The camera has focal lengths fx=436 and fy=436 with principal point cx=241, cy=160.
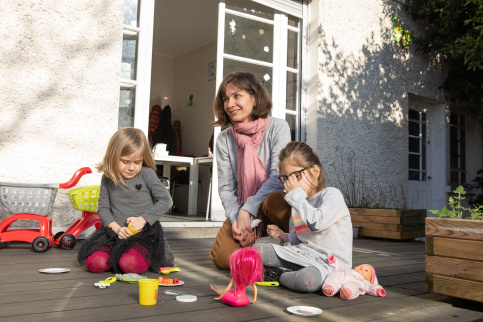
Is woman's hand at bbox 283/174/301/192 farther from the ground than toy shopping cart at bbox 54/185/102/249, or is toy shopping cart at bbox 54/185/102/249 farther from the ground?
woman's hand at bbox 283/174/301/192

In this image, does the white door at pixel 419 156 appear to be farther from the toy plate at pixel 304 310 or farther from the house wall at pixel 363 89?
the toy plate at pixel 304 310

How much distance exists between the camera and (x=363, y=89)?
19.3ft

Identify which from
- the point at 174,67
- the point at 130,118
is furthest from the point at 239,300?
the point at 174,67

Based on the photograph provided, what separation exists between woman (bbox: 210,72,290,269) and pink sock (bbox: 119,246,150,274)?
1.39 feet

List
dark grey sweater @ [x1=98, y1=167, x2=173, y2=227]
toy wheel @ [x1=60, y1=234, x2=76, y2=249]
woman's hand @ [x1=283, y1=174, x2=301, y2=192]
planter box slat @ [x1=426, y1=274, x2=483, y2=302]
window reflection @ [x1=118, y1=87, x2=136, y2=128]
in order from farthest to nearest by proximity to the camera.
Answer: window reflection @ [x1=118, y1=87, x2=136, y2=128] < toy wheel @ [x1=60, y1=234, x2=76, y2=249] < dark grey sweater @ [x1=98, y1=167, x2=173, y2=227] < woman's hand @ [x1=283, y1=174, x2=301, y2=192] < planter box slat @ [x1=426, y1=274, x2=483, y2=302]

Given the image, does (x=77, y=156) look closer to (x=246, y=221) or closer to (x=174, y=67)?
(x=246, y=221)

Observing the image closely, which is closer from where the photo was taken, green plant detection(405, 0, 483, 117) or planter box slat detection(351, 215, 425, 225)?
planter box slat detection(351, 215, 425, 225)

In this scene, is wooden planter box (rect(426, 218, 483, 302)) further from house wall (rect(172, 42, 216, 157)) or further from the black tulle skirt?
house wall (rect(172, 42, 216, 157))

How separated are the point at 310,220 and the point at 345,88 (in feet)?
13.2

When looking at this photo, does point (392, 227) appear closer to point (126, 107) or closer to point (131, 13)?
point (126, 107)

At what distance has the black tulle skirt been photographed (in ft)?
7.46

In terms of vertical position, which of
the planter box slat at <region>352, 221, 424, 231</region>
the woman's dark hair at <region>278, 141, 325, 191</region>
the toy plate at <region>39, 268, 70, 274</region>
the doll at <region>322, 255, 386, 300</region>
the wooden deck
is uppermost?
the woman's dark hair at <region>278, 141, 325, 191</region>

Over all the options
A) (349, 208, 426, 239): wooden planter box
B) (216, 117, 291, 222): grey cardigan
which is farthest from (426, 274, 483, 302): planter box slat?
(349, 208, 426, 239): wooden planter box

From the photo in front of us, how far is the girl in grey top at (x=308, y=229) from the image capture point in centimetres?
193
